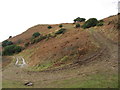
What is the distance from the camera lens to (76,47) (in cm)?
2330

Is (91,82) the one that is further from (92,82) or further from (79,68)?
(79,68)

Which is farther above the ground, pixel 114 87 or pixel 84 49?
pixel 84 49

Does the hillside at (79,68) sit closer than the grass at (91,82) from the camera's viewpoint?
No

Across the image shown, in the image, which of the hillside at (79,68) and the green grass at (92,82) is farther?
the hillside at (79,68)

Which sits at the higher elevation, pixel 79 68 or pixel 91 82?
pixel 79 68

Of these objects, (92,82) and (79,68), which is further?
(79,68)

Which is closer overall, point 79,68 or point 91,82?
point 91,82

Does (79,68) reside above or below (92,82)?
above

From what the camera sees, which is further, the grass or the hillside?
the hillside

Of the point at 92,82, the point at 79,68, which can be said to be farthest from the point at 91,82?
the point at 79,68

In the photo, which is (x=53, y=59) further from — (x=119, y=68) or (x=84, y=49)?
(x=119, y=68)

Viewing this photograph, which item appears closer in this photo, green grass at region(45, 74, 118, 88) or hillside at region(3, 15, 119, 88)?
green grass at region(45, 74, 118, 88)

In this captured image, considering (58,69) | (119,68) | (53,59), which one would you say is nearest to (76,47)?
(53,59)

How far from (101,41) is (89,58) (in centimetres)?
629
